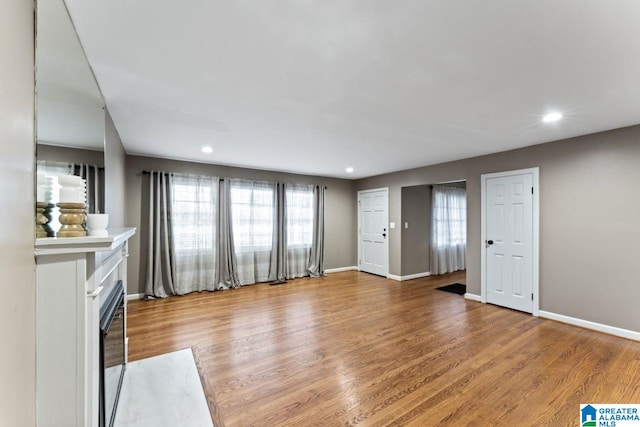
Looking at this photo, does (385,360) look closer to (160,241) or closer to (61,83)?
(61,83)

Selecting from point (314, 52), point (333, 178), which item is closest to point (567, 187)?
point (314, 52)

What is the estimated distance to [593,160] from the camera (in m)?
3.38

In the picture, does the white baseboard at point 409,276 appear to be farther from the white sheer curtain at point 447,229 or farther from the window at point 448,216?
the window at point 448,216

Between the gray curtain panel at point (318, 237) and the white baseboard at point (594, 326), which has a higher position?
the gray curtain panel at point (318, 237)

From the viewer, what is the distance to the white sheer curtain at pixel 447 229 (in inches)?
258

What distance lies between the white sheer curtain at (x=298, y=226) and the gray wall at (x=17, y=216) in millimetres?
4960

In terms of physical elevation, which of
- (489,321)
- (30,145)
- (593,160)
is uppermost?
(593,160)

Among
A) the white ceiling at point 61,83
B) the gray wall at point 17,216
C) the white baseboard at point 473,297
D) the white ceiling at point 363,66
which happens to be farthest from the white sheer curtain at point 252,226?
the gray wall at point 17,216

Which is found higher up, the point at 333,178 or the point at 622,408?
the point at 333,178

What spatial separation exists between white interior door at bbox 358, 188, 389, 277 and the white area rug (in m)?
4.62

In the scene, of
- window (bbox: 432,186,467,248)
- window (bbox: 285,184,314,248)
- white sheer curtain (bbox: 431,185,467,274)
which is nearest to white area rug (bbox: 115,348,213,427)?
window (bbox: 285,184,314,248)

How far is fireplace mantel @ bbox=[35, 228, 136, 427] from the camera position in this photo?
114cm

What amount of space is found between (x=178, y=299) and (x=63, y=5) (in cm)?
414

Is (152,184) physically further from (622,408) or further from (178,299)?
(622,408)
